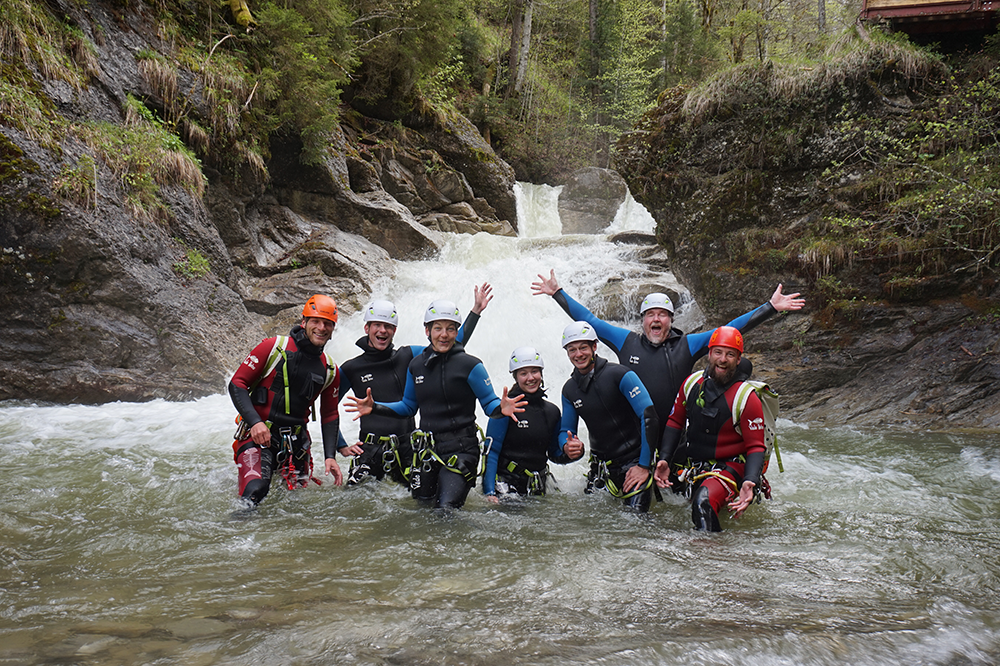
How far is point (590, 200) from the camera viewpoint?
23.5 meters

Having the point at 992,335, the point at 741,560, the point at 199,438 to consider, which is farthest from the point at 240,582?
the point at 992,335

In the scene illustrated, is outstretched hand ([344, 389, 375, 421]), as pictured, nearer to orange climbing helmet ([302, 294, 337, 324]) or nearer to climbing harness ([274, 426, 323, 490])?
climbing harness ([274, 426, 323, 490])

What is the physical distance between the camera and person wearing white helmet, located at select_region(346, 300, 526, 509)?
15.2 feet

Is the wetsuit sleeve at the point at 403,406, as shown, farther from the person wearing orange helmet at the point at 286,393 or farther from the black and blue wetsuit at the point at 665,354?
the black and blue wetsuit at the point at 665,354

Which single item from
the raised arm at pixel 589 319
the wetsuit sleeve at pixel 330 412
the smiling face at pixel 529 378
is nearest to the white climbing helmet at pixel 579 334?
the smiling face at pixel 529 378

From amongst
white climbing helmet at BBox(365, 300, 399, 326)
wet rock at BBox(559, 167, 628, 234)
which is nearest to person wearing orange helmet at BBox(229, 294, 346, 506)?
white climbing helmet at BBox(365, 300, 399, 326)

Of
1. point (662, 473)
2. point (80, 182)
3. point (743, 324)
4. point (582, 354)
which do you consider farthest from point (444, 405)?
point (80, 182)

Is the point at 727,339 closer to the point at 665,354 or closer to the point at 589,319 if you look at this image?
the point at 665,354

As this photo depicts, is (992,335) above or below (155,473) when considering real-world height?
above

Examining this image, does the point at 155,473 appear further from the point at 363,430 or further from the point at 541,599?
the point at 541,599

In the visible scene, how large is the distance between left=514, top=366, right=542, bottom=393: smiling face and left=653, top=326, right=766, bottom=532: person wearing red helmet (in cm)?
107

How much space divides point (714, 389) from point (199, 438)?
5793 millimetres

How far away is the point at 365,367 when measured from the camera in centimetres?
516

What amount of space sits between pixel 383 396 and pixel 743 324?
10.4ft
